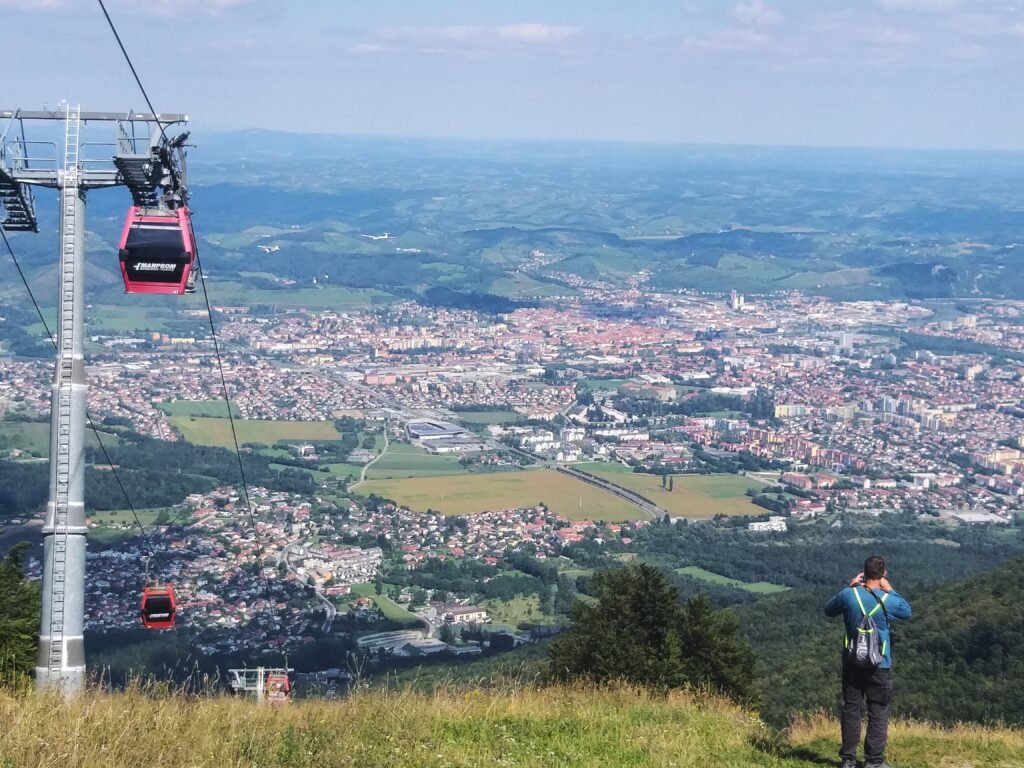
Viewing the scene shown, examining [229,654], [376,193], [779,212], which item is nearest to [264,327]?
[229,654]

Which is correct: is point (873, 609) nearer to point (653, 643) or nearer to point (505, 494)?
point (653, 643)

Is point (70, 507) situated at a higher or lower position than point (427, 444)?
higher

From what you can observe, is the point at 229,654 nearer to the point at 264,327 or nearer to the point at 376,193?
the point at 264,327

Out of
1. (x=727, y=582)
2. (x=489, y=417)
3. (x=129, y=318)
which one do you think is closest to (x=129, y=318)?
(x=129, y=318)

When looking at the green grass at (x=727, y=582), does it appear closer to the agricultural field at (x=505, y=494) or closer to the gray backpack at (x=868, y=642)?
the agricultural field at (x=505, y=494)

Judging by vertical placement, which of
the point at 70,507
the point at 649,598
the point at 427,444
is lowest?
the point at 427,444
